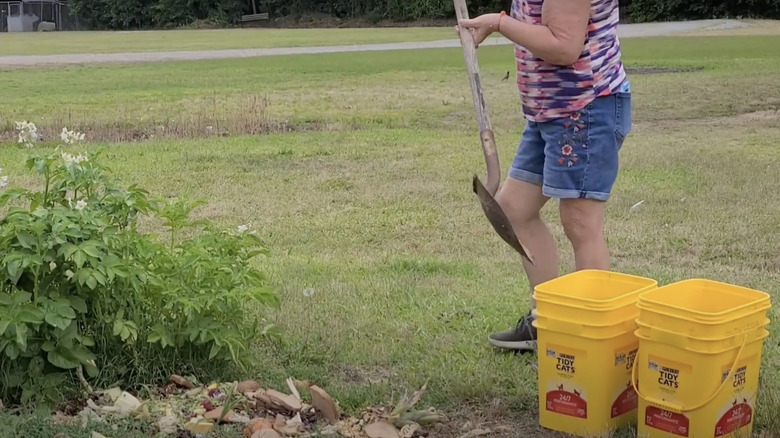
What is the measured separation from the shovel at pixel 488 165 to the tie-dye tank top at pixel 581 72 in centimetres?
18

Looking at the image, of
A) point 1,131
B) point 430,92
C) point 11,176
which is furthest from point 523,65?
point 430,92

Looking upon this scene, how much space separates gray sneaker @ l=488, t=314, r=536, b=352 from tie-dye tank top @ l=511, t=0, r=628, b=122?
87cm

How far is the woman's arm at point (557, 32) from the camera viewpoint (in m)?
3.40

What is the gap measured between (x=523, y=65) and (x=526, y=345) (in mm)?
1129

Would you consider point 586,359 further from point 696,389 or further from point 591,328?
point 696,389

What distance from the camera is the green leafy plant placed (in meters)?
3.23

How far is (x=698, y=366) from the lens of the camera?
2.88 metres

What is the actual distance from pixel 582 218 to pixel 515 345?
2.16ft

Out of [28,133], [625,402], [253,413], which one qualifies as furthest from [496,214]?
[28,133]

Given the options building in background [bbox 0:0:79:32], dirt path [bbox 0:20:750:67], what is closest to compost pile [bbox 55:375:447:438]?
dirt path [bbox 0:20:750:67]

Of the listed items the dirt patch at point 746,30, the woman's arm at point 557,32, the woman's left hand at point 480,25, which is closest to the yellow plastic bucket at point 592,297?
the woman's arm at point 557,32

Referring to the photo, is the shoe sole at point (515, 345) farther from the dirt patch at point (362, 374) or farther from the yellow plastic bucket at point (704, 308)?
the yellow plastic bucket at point (704, 308)

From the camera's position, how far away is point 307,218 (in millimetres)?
6949

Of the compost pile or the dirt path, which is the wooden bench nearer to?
the dirt path
